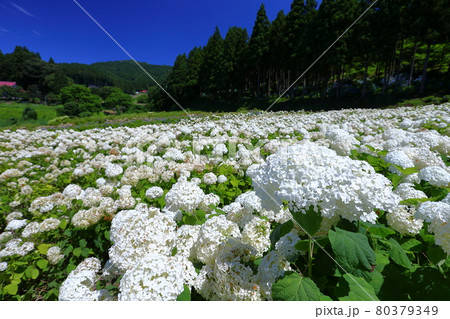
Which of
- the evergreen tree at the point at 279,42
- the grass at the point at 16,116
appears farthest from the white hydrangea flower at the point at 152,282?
the evergreen tree at the point at 279,42

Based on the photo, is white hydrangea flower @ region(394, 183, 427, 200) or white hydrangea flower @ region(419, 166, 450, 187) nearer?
white hydrangea flower @ region(394, 183, 427, 200)

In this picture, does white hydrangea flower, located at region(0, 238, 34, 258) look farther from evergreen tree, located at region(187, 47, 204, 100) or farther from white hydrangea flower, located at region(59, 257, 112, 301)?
evergreen tree, located at region(187, 47, 204, 100)

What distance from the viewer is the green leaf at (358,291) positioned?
117 cm

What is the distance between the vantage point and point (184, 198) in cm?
230

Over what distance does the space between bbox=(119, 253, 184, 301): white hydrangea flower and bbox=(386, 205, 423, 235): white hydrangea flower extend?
66.6 inches

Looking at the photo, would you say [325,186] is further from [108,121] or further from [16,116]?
[16,116]

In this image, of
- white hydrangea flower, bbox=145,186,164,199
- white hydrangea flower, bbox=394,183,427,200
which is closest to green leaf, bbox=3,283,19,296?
white hydrangea flower, bbox=145,186,164,199

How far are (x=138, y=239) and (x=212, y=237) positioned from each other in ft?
1.94

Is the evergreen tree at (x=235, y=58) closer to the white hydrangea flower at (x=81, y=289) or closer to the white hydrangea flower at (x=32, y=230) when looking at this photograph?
the white hydrangea flower at (x=32, y=230)

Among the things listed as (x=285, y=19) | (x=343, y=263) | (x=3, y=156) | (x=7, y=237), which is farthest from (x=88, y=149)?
(x=285, y=19)

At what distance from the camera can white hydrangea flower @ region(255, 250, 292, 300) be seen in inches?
53.5

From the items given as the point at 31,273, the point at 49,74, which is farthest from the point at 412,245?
the point at 49,74

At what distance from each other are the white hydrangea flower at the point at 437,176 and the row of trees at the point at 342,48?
2535 centimetres

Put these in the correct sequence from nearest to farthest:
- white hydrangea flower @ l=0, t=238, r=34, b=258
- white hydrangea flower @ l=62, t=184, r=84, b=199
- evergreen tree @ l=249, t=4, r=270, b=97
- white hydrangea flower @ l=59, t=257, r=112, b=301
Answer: white hydrangea flower @ l=59, t=257, r=112, b=301 → white hydrangea flower @ l=0, t=238, r=34, b=258 → white hydrangea flower @ l=62, t=184, r=84, b=199 → evergreen tree @ l=249, t=4, r=270, b=97
